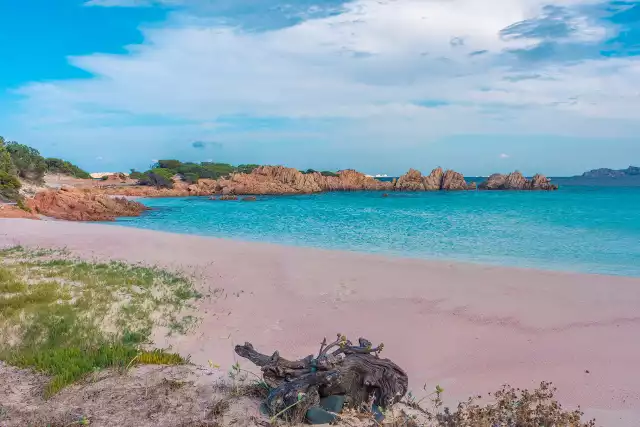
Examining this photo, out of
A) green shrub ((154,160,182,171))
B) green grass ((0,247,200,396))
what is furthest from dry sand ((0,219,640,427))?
green shrub ((154,160,182,171))

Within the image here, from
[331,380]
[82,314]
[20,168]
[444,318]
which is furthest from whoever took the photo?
[20,168]

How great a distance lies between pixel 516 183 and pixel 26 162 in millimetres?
81732

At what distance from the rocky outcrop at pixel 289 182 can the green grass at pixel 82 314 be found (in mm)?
66698

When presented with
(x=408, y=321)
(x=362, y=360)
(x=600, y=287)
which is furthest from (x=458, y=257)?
(x=362, y=360)

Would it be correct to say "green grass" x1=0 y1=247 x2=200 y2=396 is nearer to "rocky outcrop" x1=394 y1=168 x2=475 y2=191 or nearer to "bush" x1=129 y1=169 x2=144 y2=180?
"bush" x1=129 y1=169 x2=144 y2=180

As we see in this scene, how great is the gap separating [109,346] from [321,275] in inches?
312

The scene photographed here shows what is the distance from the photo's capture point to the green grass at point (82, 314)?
20.5 feet

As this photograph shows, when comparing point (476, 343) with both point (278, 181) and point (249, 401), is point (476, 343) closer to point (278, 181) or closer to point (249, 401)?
point (249, 401)

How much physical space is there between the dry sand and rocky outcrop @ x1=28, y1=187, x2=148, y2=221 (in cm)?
1979

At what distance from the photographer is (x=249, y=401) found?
532 cm

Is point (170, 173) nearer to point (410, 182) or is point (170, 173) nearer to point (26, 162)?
point (26, 162)

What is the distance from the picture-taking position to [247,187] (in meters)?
80.2

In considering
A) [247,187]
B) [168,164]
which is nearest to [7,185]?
[247,187]

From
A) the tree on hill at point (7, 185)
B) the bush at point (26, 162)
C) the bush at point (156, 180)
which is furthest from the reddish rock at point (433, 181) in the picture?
the tree on hill at point (7, 185)
